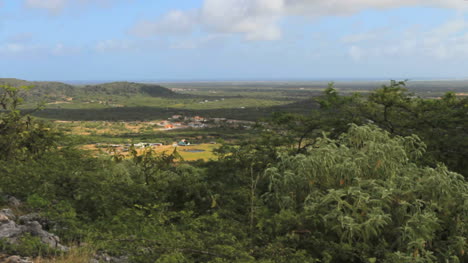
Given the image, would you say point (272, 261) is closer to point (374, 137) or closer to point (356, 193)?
point (356, 193)

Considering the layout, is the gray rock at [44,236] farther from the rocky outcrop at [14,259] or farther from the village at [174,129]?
the village at [174,129]

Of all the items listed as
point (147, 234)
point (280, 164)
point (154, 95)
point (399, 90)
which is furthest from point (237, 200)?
point (154, 95)

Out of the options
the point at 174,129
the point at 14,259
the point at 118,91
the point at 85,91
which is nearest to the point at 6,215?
the point at 14,259

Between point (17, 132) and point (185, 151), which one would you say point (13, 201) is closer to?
point (17, 132)

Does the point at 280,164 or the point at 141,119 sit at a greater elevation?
the point at 280,164

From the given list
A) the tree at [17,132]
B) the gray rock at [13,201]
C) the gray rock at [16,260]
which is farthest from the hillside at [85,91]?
the gray rock at [16,260]

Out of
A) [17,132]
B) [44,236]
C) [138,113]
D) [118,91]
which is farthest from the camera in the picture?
[118,91]
